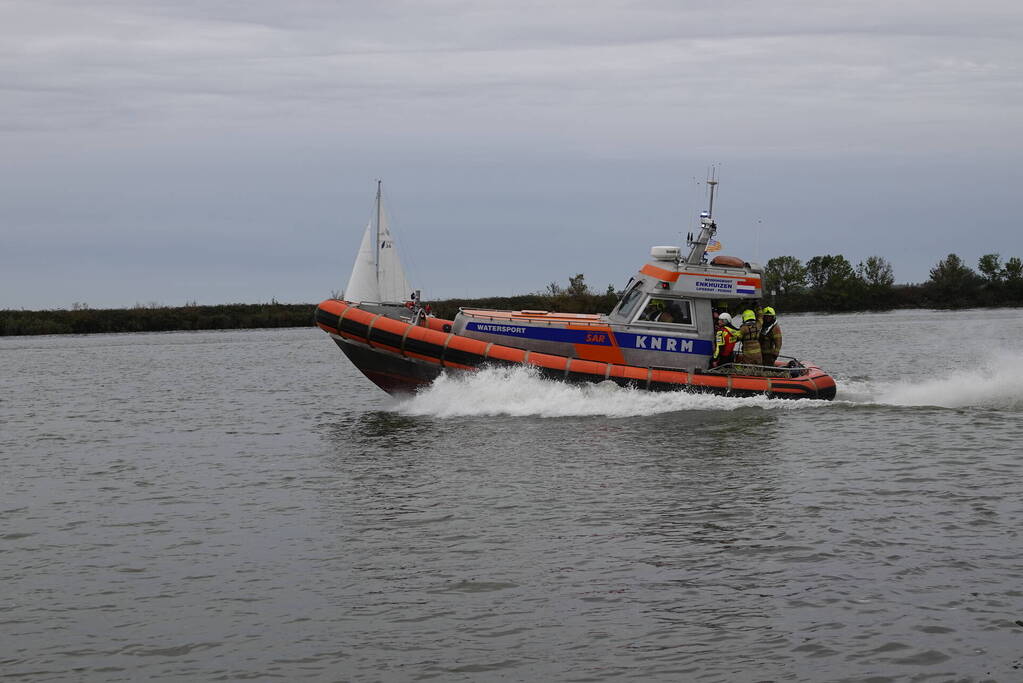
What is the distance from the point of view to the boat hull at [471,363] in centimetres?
1614

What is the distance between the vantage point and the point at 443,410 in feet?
55.1

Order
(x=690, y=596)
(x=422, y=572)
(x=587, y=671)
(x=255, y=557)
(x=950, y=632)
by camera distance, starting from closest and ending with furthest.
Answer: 1. (x=587, y=671)
2. (x=950, y=632)
3. (x=690, y=596)
4. (x=422, y=572)
5. (x=255, y=557)

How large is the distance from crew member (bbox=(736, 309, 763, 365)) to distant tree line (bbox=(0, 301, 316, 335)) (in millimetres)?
49442

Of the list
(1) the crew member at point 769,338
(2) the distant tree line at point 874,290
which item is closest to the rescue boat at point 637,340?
(1) the crew member at point 769,338

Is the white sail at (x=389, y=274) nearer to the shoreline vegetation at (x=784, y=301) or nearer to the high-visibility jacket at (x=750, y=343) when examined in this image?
the high-visibility jacket at (x=750, y=343)

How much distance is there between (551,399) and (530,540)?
7258 millimetres

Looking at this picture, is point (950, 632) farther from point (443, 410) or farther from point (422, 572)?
point (443, 410)

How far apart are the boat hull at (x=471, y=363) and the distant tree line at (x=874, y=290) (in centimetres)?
6318

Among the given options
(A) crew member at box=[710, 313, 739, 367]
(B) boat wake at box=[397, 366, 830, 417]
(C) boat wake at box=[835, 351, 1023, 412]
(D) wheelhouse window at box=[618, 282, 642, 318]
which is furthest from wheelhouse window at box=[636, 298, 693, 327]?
(C) boat wake at box=[835, 351, 1023, 412]

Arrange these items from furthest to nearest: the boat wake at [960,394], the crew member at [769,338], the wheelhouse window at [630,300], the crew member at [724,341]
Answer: the boat wake at [960,394] < the crew member at [769,338] < the wheelhouse window at [630,300] < the crew member at [724,341]


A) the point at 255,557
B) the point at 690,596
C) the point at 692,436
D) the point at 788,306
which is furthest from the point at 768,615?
the point at 788,306

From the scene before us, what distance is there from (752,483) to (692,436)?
3094 millimetres

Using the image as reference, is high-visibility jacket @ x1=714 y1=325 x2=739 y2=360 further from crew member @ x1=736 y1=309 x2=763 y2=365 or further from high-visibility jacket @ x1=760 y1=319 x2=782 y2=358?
high-visibility jacket @ x1=760 y1=319 x2=782 y2=358

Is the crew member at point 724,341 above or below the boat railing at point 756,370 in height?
above
